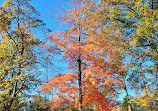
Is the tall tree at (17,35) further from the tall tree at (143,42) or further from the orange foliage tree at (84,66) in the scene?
the tall tree at (143,42)

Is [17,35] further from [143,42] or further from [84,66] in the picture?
[143,42]

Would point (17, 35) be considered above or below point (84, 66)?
above

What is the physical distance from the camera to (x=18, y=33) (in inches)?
319

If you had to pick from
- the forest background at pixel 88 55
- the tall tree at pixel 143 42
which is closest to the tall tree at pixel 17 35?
the forest background at pixel 88 55

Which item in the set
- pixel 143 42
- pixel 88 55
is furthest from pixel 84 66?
pixel 143 42

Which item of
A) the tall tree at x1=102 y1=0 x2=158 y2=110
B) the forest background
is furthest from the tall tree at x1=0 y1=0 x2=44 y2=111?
the tall tree at x1=102 y1=0 x2=158 y2=110

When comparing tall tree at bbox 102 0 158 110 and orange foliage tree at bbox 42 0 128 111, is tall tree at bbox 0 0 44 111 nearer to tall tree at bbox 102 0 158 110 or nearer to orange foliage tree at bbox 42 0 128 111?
orange foliage tree at bbox 42 0 128 111

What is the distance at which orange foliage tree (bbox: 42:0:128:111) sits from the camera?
21.8 feet

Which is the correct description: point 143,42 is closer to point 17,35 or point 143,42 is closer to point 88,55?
point 88,55

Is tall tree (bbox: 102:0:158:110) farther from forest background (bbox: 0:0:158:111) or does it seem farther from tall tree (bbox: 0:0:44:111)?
tall tree (bbox: 0:0:44:111)

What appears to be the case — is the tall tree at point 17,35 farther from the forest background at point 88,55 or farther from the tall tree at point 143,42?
the tall tree at point 143,42

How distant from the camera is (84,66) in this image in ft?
25.1

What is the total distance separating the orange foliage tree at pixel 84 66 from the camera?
6641 millimetres

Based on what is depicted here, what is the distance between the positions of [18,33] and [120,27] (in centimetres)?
715
